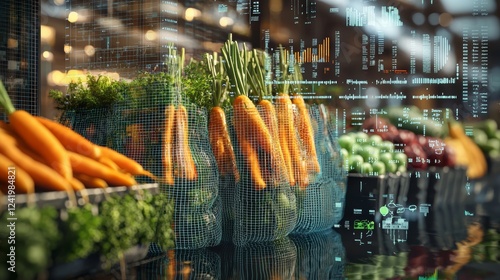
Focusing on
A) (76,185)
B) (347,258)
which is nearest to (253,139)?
(347,258)

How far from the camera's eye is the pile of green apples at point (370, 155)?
3.17 meters

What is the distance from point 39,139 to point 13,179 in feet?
0.70

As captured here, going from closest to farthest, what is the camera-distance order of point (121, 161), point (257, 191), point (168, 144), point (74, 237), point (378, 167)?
point (74, 237) < point (121, 161) < point (168, 144) < point (257, 191) < point (378, 167)

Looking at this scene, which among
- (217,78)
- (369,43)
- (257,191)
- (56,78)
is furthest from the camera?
(369,43)

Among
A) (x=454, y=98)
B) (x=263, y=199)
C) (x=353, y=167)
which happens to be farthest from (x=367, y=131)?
(x=263, y=199)

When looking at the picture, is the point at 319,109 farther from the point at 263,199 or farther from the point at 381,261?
the point at 381,261

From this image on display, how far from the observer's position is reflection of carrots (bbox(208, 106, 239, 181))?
7.79ft

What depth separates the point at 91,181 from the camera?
157 centimetres

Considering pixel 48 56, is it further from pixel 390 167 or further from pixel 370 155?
pixel 390 167

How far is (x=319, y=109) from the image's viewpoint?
110 inches

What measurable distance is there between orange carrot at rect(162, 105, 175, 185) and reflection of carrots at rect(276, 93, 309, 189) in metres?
0.55

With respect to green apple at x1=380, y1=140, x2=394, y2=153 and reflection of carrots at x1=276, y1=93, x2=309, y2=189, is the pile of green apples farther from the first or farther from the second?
reflection of carrots at x1=276, y1=93, x2=309, y2=189

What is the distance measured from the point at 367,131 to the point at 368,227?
24.0 inches

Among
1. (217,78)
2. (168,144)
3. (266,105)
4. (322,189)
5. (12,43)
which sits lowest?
(322,189)
